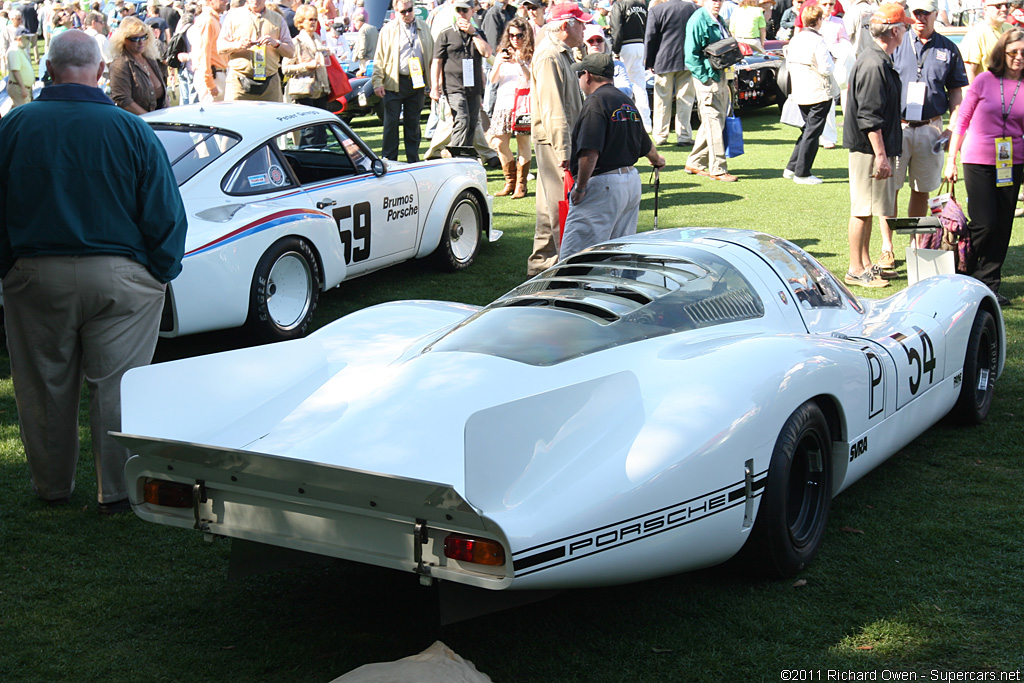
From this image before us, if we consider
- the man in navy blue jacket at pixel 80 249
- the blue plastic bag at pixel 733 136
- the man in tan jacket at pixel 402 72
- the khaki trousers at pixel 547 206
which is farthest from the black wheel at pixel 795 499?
the man in tan jacket at pixel 402 72

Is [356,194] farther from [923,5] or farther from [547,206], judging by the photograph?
[923,5]

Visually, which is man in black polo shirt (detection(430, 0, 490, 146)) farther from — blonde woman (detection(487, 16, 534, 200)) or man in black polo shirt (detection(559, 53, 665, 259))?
man in black polo shirt (detection(559, 53, 665, 259))

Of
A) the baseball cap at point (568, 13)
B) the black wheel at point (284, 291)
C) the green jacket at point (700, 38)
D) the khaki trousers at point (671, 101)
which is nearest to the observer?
the black wheel at point (284, 291)

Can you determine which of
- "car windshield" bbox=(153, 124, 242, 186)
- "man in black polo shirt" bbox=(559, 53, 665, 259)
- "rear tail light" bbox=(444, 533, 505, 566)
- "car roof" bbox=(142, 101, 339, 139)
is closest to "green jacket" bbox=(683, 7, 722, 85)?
"man in black polo shirt" bbox=(559, 53, 665, 259)

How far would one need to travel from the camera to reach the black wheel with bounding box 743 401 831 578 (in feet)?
11.6

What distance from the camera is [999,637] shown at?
11.0ft

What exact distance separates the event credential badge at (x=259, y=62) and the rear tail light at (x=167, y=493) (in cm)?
881

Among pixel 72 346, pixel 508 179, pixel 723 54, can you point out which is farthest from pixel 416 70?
pixel 72 346

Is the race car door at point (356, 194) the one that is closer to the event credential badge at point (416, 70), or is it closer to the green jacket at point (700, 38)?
the event credential badge at point (416, 70)

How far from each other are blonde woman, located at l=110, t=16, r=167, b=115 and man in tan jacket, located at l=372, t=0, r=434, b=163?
3.80 meters

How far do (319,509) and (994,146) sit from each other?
5.92 metres

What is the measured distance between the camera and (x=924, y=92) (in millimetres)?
7922

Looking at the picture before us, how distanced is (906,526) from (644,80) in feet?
38.3

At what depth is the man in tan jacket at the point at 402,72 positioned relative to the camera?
1256 cm
